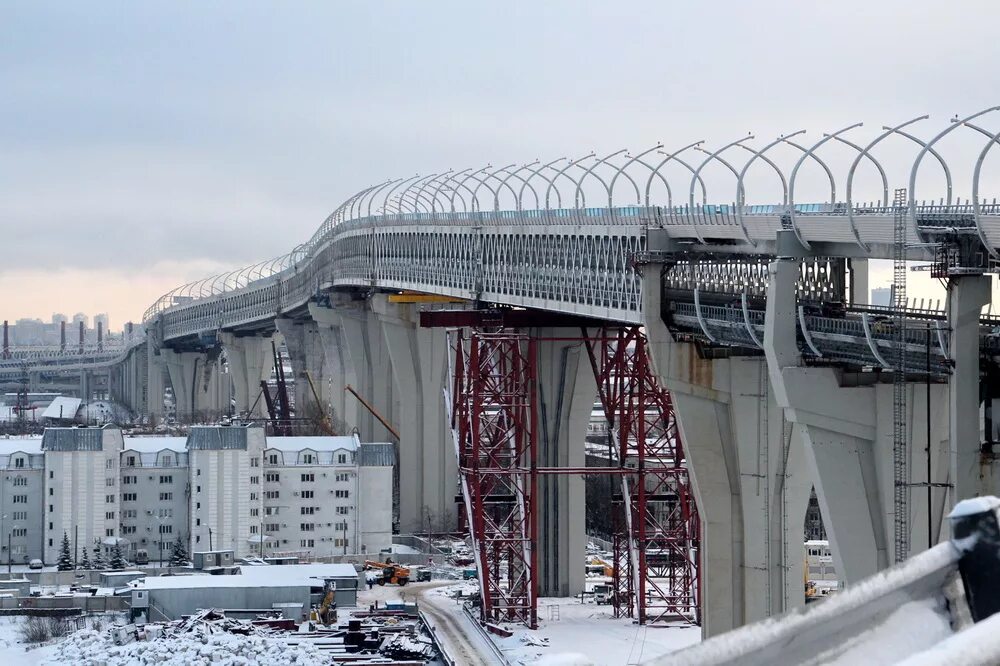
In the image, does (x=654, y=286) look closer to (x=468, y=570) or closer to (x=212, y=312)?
(x=468, y=570)

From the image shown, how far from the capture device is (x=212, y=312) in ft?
453

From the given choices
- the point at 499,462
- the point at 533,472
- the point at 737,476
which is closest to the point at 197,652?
the point at 533,472

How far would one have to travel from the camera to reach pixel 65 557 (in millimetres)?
72312

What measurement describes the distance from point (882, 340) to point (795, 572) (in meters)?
11.9

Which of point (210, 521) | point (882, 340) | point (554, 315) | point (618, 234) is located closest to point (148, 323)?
point (210, 521)

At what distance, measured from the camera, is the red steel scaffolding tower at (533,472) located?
174 feet

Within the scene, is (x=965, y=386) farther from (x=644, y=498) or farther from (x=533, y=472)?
(x=533, y=472)

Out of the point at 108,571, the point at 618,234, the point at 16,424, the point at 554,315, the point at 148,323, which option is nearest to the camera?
the point at 618,234

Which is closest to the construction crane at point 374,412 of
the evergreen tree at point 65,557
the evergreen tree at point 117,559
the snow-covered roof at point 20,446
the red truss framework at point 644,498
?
the snow-covered roof at point 20,446

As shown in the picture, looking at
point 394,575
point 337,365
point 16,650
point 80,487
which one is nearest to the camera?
point 16,650

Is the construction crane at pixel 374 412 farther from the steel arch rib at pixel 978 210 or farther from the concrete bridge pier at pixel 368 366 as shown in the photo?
the steel arch rib at pixel 978 210

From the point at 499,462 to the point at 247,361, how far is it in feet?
279

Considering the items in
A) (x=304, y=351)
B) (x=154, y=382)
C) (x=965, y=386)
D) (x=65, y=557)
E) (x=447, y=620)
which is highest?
(x=965, y=386)

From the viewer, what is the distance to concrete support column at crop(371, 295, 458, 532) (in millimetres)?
83938
